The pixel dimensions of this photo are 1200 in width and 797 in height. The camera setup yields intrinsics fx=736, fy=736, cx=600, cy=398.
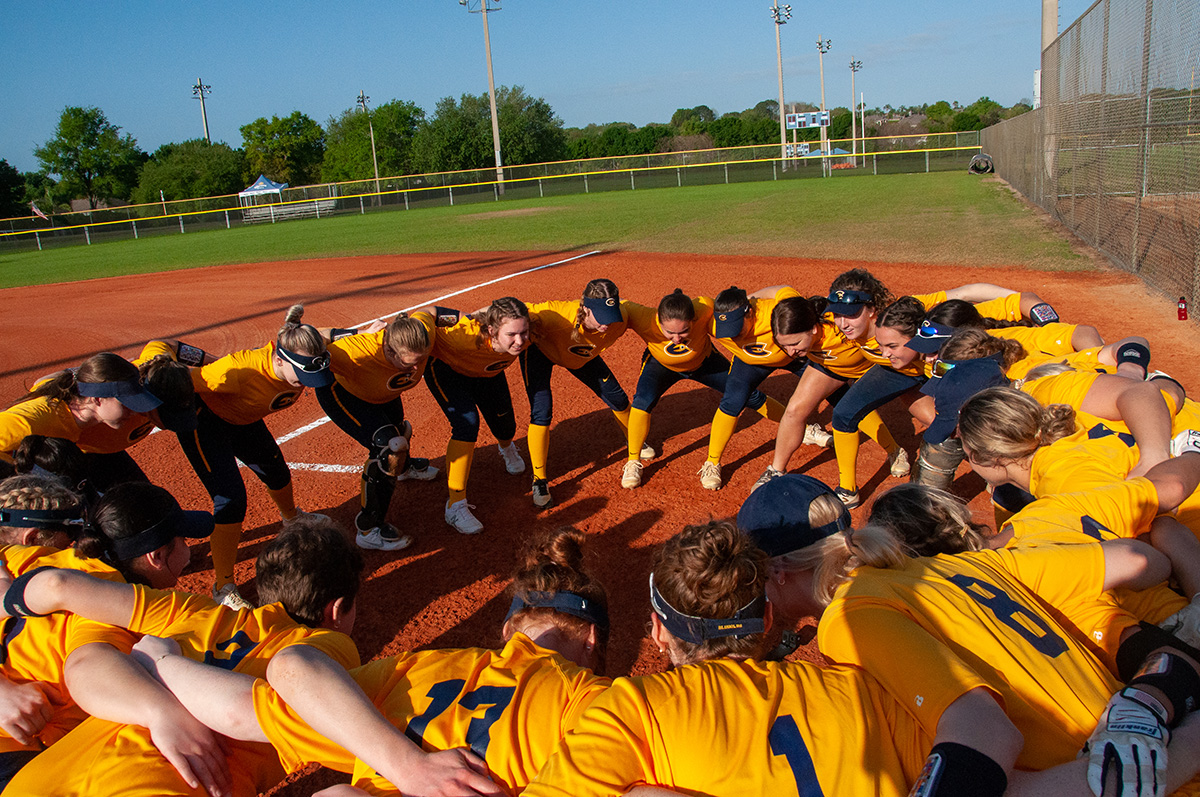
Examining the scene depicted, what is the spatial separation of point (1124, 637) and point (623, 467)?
3.85 metres

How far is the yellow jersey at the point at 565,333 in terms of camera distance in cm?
525

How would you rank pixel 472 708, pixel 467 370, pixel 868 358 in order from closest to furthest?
pixel 472 708, pixel 868 358, pixel 467 370

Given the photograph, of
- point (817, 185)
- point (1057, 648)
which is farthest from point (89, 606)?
point (817, 185)

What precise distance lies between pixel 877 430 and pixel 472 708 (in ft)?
13.3

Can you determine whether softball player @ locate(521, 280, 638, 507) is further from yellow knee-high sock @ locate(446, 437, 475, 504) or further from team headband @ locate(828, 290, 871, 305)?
team headband @ locate(828, 290, 871, 305)

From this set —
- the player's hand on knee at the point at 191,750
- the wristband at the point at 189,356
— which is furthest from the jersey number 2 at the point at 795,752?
the wristband at the point at 189,356

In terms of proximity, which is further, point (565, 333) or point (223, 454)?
point (565, 333)

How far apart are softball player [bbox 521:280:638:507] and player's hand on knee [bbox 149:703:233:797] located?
313 cm

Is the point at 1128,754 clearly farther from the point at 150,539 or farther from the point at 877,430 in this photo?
the point at 877,430

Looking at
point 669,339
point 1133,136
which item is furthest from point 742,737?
point 1133,136

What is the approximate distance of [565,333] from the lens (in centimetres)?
529

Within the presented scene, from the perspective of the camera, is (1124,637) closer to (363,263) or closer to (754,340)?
(754,340)

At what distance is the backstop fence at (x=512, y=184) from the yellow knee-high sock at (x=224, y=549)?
117ft

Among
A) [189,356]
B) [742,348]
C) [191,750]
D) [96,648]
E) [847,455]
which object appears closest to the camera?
[191,750]
